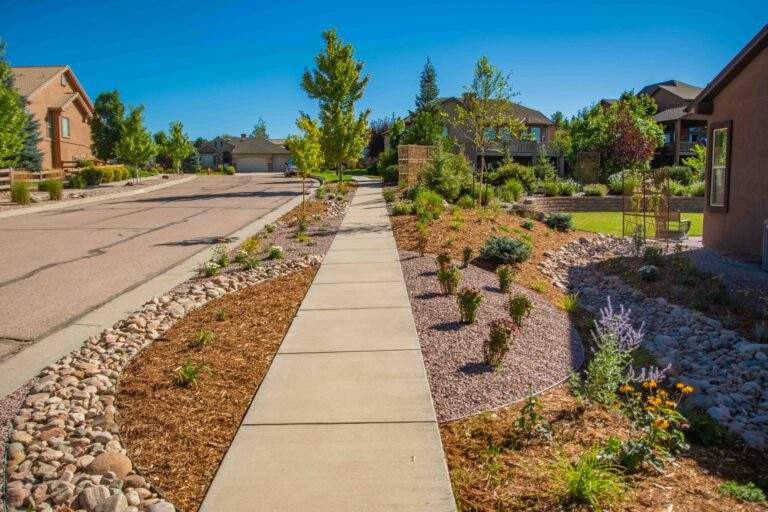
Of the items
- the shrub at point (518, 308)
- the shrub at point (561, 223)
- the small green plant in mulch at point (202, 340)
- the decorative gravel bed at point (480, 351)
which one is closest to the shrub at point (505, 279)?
the decorative gravel bed at point (480, 351)

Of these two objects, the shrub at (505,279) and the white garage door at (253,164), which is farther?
the white garage door at (253,164)

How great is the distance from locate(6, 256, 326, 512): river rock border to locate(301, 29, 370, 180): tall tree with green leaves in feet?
85.3

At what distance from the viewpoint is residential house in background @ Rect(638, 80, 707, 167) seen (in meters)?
46.8

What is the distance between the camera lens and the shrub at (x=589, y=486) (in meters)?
3.52

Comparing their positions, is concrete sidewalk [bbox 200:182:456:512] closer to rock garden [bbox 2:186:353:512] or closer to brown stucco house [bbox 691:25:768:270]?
rock garden [bbox 2:186:353:512]

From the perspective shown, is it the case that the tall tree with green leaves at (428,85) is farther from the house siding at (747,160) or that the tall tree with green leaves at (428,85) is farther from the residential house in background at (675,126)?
the house siding at (747,160)

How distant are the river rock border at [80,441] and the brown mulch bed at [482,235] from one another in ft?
19.6

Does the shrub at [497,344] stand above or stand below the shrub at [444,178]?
below

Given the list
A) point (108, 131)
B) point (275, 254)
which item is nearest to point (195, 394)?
point (275, 254)

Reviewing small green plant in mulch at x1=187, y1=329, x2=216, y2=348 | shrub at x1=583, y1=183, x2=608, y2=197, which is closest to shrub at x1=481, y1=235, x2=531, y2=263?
small green plant in mulch at x1=187, y1=329, x2=216, y2=348

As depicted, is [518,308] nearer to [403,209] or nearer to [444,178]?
[403,209]

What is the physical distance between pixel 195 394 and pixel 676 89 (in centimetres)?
5904

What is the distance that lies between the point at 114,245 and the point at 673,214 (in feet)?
44.4

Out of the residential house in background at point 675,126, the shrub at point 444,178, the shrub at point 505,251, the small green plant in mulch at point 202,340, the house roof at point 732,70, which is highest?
the residential house in background at point 675,126
